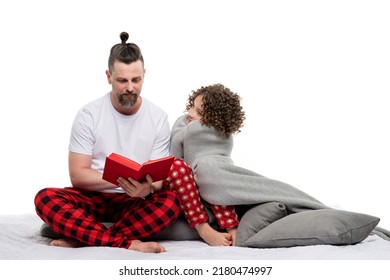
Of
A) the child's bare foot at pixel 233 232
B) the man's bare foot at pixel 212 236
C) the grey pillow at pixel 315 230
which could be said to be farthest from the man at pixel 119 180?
the grey pillow at pixel 315 230

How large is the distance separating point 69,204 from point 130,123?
22.8 inches

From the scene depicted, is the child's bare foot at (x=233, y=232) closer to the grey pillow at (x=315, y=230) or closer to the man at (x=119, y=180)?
the grey pillow at (x=315, y=230)

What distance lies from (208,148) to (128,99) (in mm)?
494

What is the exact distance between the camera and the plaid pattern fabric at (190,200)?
10.8 feet

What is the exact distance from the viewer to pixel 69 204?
10.2ft

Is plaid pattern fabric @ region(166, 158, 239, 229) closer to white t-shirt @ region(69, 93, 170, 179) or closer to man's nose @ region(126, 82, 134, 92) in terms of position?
white t-shirt @ region(69, 93, 170, 179)

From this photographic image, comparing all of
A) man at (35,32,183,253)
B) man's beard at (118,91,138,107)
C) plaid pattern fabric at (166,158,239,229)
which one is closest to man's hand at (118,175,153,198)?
man at (35,32,183,253)

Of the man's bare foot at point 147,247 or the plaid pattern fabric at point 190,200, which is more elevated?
the plaid pattern fabric at point 190,200

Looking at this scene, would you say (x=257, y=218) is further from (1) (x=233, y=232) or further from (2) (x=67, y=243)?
(2) (x=67, y=243)

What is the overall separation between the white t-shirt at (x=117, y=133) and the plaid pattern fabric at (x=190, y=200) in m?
0.20

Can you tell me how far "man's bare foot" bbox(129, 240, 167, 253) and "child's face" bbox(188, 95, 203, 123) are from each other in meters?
0.77
